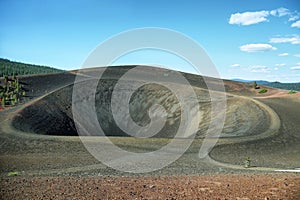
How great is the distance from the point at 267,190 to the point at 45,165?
510 inches

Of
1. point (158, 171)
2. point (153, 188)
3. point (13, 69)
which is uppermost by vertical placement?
point (13, 69)

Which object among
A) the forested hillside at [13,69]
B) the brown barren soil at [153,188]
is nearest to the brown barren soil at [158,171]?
the brown barren soil at [153,188]

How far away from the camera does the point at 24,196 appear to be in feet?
34.1

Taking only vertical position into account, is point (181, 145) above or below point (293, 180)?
below

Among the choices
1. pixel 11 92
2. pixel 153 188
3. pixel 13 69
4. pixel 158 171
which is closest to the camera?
pixel 153 188

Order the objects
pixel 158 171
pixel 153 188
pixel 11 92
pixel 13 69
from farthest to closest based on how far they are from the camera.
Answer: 1. pixel 13 69
2. pixel 11 92
3. pixel 158 171
4. pixel 153 188

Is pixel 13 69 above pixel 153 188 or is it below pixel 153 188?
above

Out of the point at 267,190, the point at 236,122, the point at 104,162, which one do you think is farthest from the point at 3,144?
the point at 236,122

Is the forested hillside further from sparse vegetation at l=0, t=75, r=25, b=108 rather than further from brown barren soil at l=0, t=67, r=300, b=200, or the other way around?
brown barren soil at l=0, t=67, r=300, b=200

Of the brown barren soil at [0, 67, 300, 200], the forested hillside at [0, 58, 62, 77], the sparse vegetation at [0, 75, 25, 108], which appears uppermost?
the forested hillside at [0, 58, 62, 77]

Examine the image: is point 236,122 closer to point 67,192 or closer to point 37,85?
point 67,192

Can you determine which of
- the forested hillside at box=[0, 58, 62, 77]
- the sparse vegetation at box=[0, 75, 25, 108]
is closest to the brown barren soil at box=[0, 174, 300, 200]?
the sparse vegetation at box=[0, 75, 25, 108]

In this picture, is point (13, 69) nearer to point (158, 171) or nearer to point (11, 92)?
point (11, 92)

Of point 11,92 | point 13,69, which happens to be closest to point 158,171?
point 11,92
